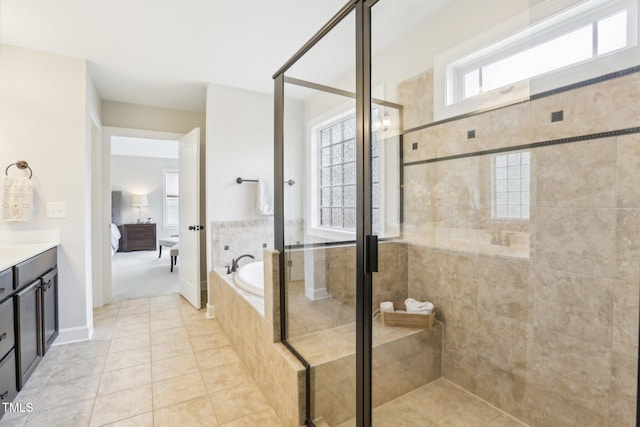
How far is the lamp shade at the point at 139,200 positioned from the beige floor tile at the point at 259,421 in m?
7.43

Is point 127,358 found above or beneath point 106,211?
beneath

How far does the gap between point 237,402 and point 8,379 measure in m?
1.23

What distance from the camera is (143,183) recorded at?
7.87 meters

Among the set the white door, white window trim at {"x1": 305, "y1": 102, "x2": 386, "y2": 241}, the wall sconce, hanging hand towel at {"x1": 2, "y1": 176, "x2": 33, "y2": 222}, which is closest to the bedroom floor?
the white door

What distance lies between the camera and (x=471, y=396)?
5.30 feet

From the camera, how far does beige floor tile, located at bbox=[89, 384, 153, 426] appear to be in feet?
5.56

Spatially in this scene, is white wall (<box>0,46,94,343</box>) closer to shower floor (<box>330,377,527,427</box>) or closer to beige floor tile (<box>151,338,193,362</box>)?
beige floor tile (<box>151,338,193,362</box>)

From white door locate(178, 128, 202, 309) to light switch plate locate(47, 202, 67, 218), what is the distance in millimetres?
1151

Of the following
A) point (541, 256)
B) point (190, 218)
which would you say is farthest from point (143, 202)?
point (541, 256)

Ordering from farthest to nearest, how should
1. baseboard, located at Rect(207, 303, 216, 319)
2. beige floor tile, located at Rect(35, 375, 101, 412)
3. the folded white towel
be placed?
baseboard, located at Rect(207, 303, 216, 319)
beige floor tile, located at Rect(35, 375, 101, 412)
the folded white towel

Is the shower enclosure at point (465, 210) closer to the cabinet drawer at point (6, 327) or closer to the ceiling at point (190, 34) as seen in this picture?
the ceiling at point (190, 34)

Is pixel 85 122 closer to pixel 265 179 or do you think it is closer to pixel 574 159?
pixel 265 179

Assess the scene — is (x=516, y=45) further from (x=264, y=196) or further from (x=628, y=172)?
(x=264, y=196)

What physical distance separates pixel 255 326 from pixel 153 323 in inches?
63.6
